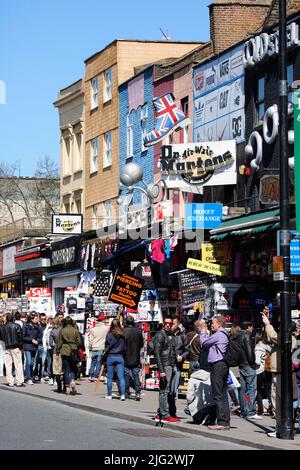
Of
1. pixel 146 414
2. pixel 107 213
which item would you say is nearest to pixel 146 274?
pixel 107 213

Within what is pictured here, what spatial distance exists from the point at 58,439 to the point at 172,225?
16.1 m

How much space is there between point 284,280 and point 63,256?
27.9 meters

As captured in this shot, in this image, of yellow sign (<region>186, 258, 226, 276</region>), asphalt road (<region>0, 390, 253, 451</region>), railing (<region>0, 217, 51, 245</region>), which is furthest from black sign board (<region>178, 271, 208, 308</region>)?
railing (<region>0, 217, 51, 245</region>)

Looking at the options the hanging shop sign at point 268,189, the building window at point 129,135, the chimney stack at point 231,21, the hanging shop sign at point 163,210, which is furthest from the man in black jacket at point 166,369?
the building window at point 129,135

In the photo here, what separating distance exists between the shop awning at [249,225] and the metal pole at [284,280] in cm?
720

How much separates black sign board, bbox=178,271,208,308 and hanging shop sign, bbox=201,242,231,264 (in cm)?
74

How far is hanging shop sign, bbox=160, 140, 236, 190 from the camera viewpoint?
3002 centimetres

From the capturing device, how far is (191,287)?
97.0 feet

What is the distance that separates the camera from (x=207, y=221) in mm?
28547

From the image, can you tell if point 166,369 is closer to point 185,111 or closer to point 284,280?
point 284,280

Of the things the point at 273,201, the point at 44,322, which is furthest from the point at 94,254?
the point at 273,201

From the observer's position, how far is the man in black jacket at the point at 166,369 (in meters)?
19.9

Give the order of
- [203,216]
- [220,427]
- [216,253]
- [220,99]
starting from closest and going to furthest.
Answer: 1. [220,427]
2. [203,216]
3. [216,253]
4. [220,99]

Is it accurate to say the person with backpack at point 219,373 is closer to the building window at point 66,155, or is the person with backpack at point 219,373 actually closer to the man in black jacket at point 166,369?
the man in black jacket at point 166,369
